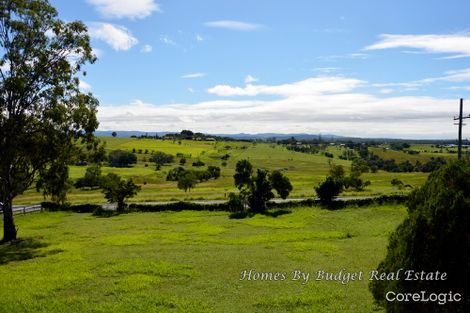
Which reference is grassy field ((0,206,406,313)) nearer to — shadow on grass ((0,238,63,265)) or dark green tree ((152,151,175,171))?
shadow on grass ((0,238,63,265))

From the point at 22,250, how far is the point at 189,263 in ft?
50.7

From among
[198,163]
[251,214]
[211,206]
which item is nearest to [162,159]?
[198,163]

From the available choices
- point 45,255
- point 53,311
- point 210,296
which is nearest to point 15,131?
point 45,255

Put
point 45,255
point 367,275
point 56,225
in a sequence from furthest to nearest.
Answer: point 56,225
point 45,255
point 367,275

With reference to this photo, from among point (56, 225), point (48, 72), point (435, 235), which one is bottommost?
point (56, 225)

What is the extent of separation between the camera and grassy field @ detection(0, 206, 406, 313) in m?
18.4

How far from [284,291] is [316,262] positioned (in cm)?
637

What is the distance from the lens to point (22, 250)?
3241cm

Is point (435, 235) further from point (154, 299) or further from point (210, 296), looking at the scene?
point (154, 299)

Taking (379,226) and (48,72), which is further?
(379,226)

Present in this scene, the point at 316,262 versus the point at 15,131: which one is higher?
the point at 15,131

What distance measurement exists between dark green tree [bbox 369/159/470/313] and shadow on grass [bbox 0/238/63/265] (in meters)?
26.8

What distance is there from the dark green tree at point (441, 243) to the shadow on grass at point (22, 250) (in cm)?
2678

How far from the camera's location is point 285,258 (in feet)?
88.1
